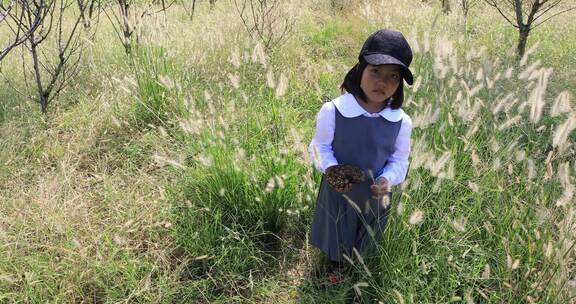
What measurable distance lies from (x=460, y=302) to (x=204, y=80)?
2.50 m

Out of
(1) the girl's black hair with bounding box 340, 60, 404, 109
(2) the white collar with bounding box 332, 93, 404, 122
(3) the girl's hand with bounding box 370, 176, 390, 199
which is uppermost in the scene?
(1) the girl's black hair with bounding box 340, 60, 404, 109

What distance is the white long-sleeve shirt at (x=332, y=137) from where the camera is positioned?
148 centimetres

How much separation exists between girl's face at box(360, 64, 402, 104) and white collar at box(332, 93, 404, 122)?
55mm

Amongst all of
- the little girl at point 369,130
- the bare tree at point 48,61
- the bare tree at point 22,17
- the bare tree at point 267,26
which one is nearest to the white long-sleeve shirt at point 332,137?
the little girl at point 369,130

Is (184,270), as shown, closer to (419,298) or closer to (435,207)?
(419,298)

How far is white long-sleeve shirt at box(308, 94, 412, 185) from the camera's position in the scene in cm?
148

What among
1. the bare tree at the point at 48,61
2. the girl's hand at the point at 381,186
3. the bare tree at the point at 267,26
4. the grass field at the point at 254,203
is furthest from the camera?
the bare tree at the point at 267,26

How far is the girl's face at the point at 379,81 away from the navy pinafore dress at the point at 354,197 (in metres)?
0.09

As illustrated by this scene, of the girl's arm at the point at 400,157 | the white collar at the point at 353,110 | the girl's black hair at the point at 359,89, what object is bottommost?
the girl's arm at the point at 400,157

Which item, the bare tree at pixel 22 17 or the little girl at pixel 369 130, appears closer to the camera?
the little girl at pixel 369 130

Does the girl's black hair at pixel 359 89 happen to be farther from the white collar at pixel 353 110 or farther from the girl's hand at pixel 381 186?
the girl's hand at pixel 381 186

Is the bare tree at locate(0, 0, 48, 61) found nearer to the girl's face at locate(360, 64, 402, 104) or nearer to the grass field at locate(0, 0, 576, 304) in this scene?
the grass field at locate(0, 0, 576, 304)

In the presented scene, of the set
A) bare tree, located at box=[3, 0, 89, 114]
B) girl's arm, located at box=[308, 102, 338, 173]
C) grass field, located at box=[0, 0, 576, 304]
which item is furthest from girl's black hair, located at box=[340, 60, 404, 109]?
bare tree, located at box=[3, 0, 89, 114]

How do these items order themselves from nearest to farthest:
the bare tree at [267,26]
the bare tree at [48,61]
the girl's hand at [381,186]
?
the girl's hand at [381,186]
the bare tree at [48,61]
the bare tree at [267,26]
